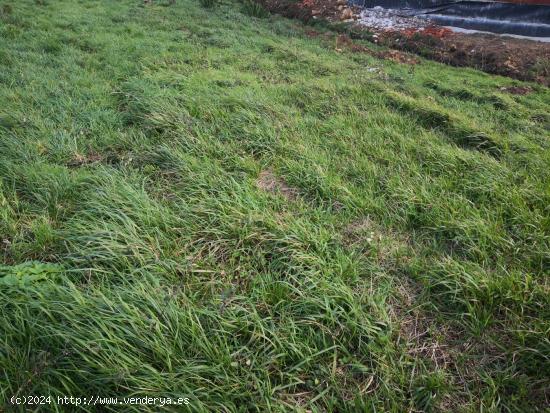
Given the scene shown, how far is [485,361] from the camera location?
218 cm

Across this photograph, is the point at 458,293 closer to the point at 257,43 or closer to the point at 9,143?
the point at 9,143

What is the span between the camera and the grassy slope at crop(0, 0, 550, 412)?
1953 millimetres

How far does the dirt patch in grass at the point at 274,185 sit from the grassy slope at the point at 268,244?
0.12ft

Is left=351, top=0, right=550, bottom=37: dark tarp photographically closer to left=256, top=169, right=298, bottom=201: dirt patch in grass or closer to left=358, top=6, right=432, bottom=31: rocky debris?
left=358, top=6, right=432, bottom=31: rocky debris

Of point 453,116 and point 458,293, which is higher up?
point 453,116

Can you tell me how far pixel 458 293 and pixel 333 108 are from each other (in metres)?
3.40

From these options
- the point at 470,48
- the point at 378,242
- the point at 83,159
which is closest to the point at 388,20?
the point at 470,48

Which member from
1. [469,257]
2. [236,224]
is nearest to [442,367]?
[469,257]

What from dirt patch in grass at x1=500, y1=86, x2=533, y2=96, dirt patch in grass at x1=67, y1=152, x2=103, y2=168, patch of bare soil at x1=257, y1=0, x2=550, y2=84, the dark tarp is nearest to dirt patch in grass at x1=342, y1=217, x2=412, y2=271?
dirt patch in grass at x1=67, y1=152, x2=103, y2=168

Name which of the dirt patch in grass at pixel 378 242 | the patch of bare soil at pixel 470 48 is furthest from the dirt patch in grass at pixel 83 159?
the patch of bare soil at pixel 470 48

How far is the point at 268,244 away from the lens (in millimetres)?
2770

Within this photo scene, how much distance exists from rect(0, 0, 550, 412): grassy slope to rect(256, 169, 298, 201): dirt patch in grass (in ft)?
0.12

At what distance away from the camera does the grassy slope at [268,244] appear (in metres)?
1.95

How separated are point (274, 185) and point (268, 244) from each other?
94 centimetres
